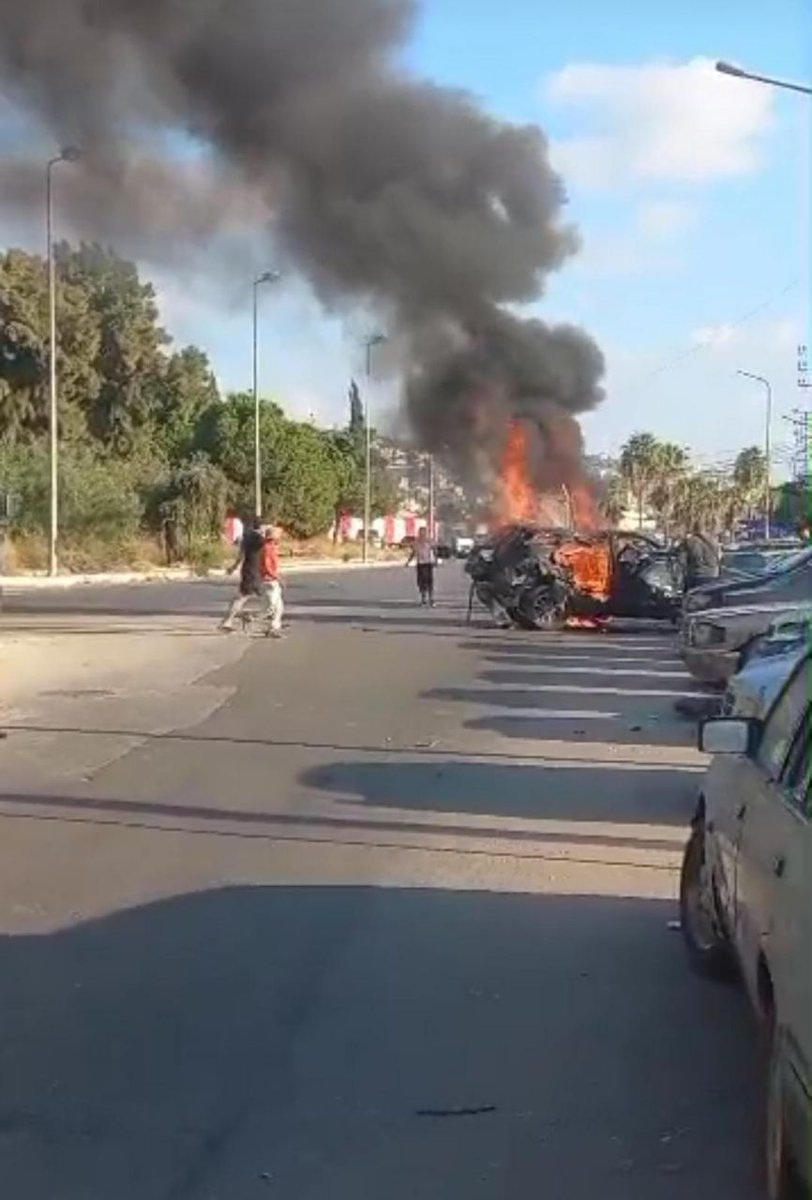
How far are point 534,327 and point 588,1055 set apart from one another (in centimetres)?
2470

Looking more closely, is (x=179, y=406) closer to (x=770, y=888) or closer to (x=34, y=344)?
(x=34, y=344)

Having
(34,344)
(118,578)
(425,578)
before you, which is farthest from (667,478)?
(425,578)

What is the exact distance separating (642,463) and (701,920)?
7853 cm

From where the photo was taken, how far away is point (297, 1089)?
438 centimetres

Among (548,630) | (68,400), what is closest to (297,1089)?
(548,630)

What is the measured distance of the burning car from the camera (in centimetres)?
2239

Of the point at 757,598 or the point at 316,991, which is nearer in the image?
the point at 316,991

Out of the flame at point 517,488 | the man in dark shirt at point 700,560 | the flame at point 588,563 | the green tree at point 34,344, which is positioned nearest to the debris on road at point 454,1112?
the man in dark shirt at point 700,560

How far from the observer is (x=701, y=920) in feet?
18.0

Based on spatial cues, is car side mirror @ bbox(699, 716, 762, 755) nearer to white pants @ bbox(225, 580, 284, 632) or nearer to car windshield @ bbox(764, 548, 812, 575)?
car windshield @ bbox(764, 548, 812, 575)

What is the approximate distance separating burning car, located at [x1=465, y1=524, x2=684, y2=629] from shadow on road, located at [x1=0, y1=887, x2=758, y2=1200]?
52.8ft

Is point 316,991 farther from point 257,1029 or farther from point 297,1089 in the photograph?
point 297,1089

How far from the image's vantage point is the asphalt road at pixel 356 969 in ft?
12.9

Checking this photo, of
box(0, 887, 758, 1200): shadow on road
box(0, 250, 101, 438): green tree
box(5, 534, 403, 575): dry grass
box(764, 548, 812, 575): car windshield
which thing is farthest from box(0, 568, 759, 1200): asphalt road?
box(0, 250, 101, 438): green tree
